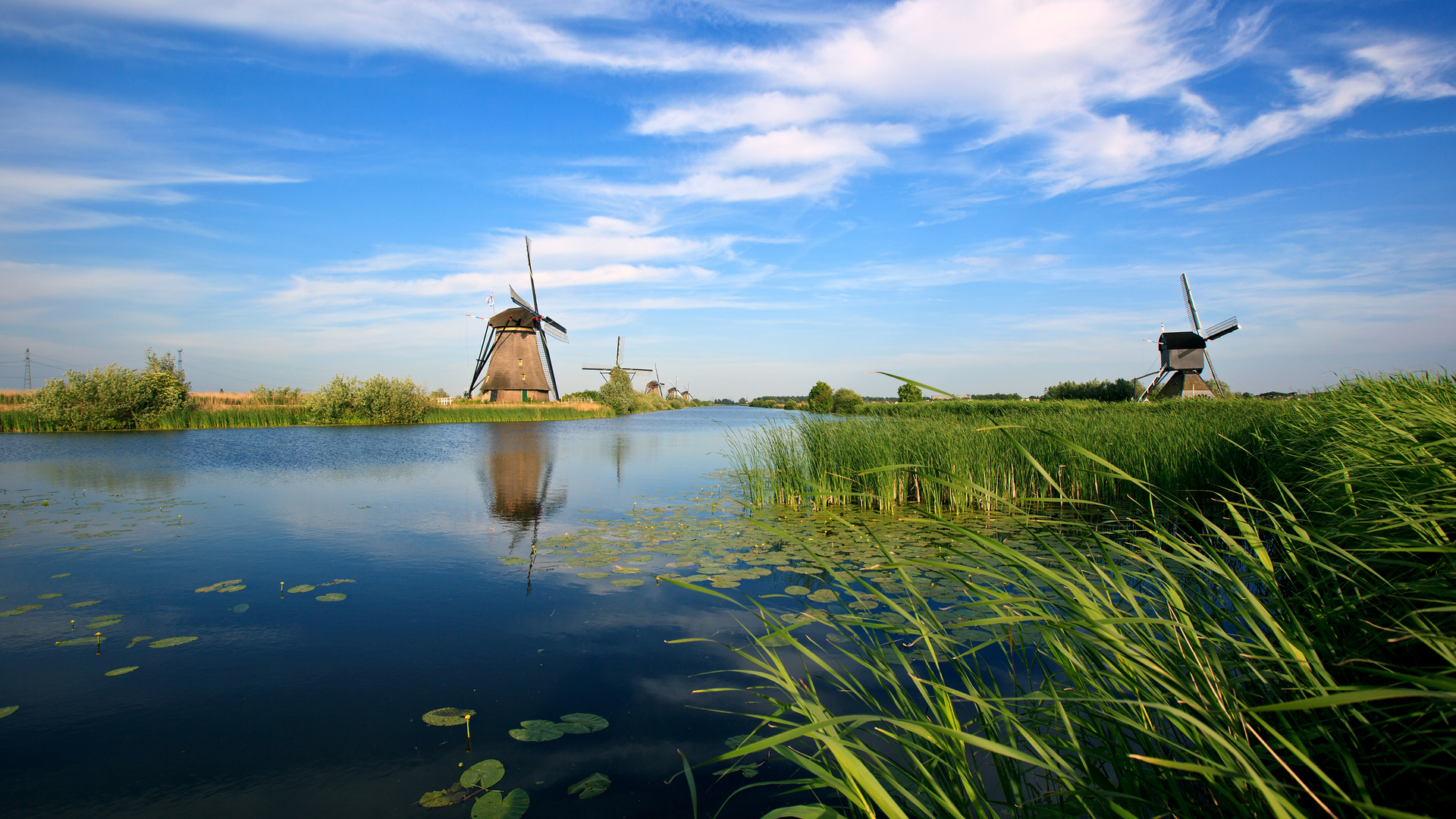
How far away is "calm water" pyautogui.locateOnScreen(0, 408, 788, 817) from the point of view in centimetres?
254

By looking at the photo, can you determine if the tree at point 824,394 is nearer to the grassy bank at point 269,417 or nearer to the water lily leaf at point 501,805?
the grassy bank at point 269,417

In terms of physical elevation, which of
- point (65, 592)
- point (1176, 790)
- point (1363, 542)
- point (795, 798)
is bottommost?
point (795, 798)

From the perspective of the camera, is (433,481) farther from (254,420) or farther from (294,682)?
(254,420)

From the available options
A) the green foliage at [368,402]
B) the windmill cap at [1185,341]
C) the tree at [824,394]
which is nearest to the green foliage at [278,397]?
the green foliage at [368,402]

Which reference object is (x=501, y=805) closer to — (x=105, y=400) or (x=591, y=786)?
(x=591, y=786)

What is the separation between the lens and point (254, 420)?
23.1 m

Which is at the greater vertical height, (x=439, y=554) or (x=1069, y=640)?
(x=1069, y=640)

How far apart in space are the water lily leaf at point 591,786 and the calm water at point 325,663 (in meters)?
0.05

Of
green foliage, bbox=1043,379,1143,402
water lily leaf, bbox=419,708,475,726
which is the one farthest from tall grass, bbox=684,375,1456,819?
green foliage, bbox=1043,379,1143,402

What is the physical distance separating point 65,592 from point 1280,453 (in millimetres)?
11475

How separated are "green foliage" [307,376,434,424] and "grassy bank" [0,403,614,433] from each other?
0.36 meters

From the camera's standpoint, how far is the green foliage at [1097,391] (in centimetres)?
3100

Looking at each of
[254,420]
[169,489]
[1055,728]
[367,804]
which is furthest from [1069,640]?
[254,420]

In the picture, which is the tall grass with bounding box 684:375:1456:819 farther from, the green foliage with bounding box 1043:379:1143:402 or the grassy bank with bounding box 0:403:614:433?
the green foliage with bounding box 1043:379:1143:402
